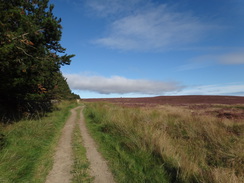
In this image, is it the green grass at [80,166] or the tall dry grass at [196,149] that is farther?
the green grass at [80,166]

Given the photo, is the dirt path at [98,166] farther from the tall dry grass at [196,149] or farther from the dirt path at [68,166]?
the tall dry grass at [196,149]

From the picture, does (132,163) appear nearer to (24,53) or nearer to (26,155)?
(26,155)

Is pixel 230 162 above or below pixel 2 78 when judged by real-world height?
below

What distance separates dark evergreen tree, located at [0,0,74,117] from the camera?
568 centimetres

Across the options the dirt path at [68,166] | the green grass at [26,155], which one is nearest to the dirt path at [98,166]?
the dirt path at [68,166]

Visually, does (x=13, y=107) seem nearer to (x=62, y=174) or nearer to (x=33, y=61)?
(x=33, y=61)

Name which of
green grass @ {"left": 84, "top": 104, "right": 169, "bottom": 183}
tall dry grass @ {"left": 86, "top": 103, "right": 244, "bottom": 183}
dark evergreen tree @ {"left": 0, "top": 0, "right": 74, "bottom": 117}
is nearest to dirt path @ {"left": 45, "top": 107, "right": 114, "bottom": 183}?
green grass @ {"left": 84, "top": 104, "right": 169, "bottom": 183}

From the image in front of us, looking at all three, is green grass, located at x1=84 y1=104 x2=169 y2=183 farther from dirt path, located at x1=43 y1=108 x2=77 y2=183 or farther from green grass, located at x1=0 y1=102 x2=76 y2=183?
green grass, located at x1=0 y1=102 x2=76 y2=183

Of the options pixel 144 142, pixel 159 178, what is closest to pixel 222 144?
pixel 144 142

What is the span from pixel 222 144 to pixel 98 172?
485cm

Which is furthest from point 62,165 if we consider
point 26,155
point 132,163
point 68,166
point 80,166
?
point 132,163

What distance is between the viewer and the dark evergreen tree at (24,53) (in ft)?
18.6

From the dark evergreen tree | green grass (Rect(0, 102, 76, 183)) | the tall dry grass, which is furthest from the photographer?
the dark evergreen tree

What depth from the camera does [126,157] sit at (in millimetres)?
4848
